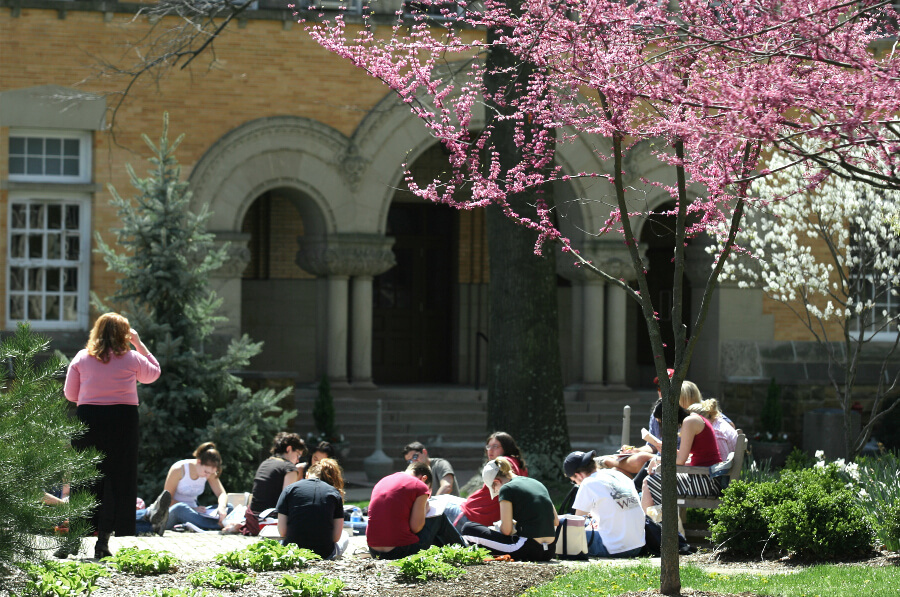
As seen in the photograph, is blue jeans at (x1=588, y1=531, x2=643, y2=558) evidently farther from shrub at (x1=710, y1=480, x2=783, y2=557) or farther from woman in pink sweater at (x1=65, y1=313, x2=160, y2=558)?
woman in pink sweater at (x1=65, y1=313, x2=160, y2=558)

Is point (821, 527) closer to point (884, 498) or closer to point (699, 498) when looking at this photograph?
point (884, 498)

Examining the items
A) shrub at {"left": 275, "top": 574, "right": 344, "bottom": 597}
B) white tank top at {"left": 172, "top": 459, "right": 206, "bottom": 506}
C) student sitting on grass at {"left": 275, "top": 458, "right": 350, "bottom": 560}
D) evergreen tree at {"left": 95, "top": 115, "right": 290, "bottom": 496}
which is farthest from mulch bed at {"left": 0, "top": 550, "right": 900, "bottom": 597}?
evergreen tree at {"left": 95, "top": 115, "right": 290, "bottom": 496}

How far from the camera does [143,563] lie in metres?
7.59

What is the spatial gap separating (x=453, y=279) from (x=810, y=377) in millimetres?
6296

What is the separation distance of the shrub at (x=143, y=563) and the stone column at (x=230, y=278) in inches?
351

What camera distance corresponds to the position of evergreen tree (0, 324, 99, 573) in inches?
234

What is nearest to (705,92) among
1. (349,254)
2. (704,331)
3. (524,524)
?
(524,524)

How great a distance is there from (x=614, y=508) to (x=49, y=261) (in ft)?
32.9

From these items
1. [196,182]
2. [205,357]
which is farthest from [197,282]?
[196,182]

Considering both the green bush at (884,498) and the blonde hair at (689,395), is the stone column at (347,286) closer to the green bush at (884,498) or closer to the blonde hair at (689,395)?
the blonde hair at (689,395)

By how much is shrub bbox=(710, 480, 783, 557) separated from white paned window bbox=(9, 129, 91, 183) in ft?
34.7

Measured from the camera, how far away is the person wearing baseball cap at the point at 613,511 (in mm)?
9094

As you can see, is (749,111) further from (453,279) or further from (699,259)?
(453,279)

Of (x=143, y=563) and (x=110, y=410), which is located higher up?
(x=110, y=410)
